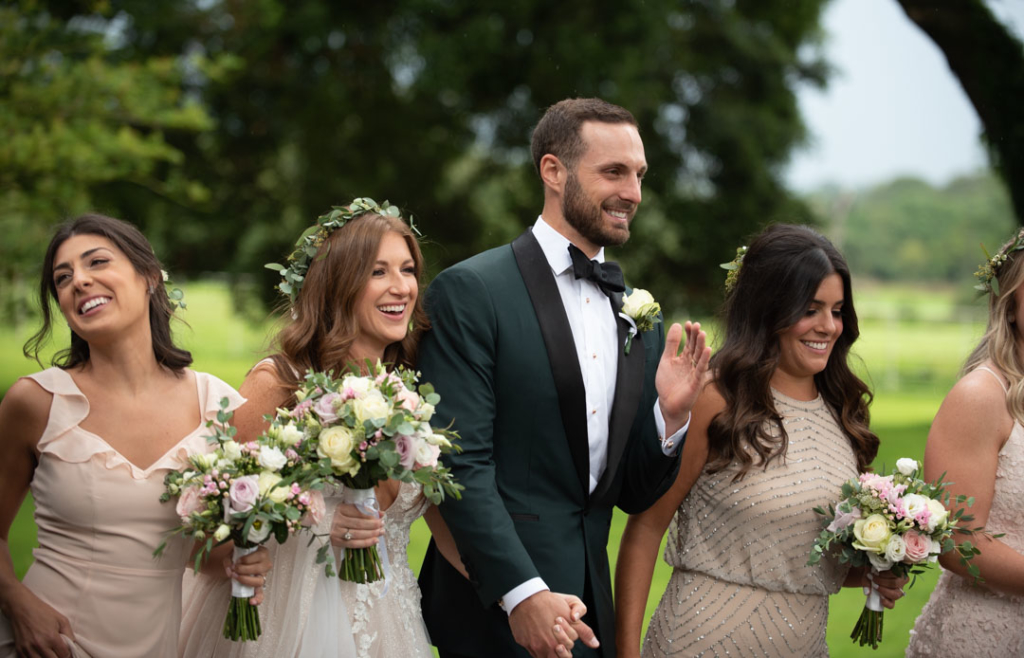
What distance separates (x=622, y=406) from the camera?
12.4ft

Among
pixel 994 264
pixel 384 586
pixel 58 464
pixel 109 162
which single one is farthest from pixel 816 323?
pixel 109 162

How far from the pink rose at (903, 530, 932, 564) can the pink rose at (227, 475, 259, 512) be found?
2.29 m

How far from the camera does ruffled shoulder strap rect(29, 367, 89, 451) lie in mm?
3357

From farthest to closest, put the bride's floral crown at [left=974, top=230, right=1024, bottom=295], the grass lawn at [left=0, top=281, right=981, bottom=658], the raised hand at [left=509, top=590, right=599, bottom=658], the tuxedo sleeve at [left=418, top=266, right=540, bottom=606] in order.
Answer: the grass lawn at [left=0, top=281, right=981, bottom=658] < the bride's floral crown at [left=974, top=230, right=1024, bottom=295] < the tuxedo sleeve at [left=418, top=266, right=540, bottom=606] < the raised hand at [left=509, top=590, right=599, bottom=658]

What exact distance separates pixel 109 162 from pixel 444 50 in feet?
17.8

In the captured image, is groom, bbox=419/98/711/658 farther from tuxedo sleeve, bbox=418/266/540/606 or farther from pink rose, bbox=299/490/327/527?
pink rose, bbox=299/490/327/527

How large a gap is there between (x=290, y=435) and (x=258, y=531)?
321mm

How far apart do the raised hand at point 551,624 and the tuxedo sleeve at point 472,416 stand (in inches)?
3.7

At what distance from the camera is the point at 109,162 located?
12.6 m

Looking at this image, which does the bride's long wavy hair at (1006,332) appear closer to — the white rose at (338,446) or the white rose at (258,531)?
the white rose at (338,446)

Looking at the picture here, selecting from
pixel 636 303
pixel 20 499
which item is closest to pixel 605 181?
pixel 636 303

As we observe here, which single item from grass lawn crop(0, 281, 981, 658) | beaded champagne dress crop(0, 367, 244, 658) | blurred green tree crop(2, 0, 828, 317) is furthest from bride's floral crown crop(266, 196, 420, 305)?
blurred green tree crop(2, 0, 828, 317)

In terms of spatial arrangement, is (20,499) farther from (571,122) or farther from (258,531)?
(571,122)

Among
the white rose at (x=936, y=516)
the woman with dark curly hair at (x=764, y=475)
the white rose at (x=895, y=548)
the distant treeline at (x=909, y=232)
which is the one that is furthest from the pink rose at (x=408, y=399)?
the distant treeline at (x=909, y=232)
